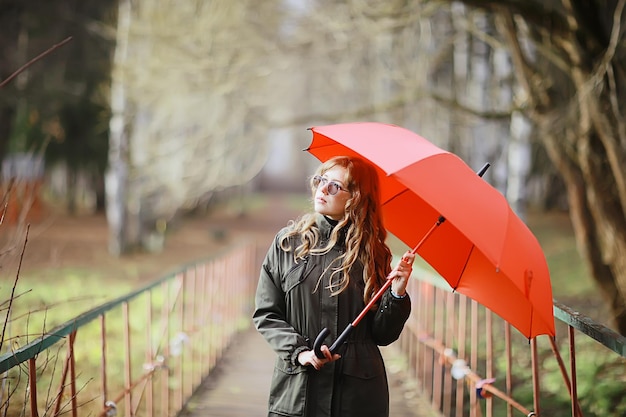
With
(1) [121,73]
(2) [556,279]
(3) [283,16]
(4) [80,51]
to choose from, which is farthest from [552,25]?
(4) [80,51]

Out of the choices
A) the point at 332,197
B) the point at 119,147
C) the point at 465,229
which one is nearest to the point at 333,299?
the point at 332,197

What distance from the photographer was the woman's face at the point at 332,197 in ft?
9.93

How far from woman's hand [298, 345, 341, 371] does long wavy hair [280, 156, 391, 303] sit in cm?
24

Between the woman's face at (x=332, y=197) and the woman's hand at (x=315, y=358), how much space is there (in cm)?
53

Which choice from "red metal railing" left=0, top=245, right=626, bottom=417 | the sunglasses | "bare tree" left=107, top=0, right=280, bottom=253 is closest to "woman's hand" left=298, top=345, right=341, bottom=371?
the sunglasses

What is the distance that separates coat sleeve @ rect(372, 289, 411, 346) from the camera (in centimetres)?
295

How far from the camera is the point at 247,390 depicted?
7.05m

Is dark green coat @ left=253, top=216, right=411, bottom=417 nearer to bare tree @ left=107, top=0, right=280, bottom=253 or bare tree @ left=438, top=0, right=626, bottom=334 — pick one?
bare tree @ left=438, top=0, right=626, bottom=334

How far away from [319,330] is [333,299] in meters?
0.13

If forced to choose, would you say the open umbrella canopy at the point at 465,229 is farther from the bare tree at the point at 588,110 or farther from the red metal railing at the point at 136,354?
the bare tree at the point at 588,110

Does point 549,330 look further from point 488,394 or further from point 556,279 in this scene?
point 556,279

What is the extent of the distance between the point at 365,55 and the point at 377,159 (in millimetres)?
15565

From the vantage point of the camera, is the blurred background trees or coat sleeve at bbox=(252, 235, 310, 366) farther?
the blurred background trees

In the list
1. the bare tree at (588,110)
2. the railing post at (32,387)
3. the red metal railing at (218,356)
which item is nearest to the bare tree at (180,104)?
the red metal railing at (218,356)
